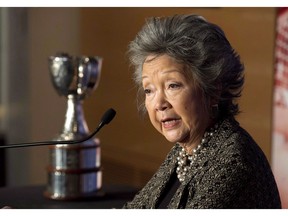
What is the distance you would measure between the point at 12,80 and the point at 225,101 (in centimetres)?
232

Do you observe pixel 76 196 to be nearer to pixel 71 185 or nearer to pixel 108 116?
pixel 71 185

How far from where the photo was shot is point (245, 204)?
98cm

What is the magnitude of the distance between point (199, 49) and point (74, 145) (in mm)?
573

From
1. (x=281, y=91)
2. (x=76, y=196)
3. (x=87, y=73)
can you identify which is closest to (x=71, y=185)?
(x=76, y=196)

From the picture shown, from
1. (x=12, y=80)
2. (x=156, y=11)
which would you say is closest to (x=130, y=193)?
(x=156, y=11)

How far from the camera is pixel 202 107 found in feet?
3.43

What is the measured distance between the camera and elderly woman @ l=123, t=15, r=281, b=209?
39.2 inches

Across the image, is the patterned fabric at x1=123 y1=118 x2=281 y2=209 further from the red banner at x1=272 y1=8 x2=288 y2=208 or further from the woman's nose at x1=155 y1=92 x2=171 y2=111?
the red banner at x1=272 y1=8 x2=288 y2=208

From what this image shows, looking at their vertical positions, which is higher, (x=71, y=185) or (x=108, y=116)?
(x=108, y=116)

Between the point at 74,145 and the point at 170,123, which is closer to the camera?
the point at 170,123

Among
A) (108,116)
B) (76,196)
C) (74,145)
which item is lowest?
(76,196)

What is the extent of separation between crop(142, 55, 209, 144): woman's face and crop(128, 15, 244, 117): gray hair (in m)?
0.01

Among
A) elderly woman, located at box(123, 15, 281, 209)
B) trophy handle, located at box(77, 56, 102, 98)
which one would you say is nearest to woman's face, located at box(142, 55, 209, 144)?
elderly woman, located at box(123, 15, 281, 209)
